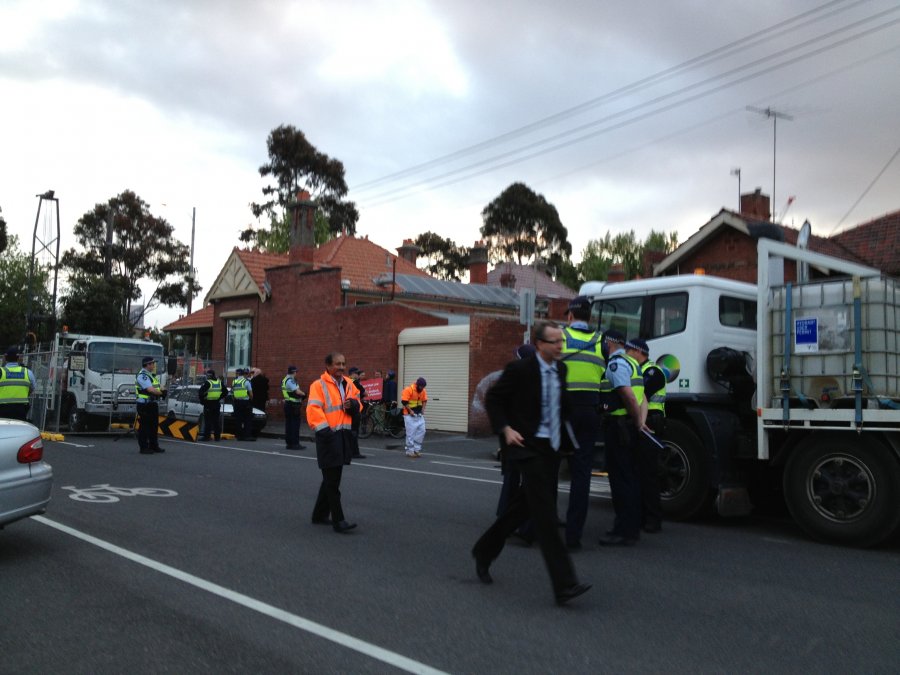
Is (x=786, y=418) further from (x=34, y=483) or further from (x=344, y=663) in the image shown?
(x=34, y=483)

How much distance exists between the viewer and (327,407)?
313 inches

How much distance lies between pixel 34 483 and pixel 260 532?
6.59 feet

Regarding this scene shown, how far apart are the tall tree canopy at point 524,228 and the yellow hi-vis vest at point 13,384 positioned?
47095mm

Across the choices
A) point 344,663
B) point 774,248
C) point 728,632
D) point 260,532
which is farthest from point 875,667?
point 260,532

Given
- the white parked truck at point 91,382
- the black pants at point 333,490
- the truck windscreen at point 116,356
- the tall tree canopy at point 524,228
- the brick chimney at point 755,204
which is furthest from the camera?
the tall tree canopy at point 524,228

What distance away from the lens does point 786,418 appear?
7621 millimetres

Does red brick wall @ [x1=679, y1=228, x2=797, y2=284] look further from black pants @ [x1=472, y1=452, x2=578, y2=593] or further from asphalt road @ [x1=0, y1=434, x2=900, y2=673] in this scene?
black pants @ [x1=472, y1=452, x2=578, y2=593]

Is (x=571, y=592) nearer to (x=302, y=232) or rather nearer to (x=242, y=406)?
(x=242, y=406)

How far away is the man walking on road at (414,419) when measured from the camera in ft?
55.2

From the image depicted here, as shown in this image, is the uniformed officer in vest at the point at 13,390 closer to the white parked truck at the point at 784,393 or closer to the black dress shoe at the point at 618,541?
the white parked truck at the point at 784,393

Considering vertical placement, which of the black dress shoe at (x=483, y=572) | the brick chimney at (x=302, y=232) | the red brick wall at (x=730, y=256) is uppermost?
the brick chimney at (x=302, y=232)

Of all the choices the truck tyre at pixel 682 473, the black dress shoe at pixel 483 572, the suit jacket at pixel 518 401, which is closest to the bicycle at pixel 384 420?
the truck tyre at pixel 682 473

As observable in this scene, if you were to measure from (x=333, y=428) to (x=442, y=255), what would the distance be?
55304 millimetres

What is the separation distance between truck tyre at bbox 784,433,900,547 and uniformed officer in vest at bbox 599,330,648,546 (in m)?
1.54
